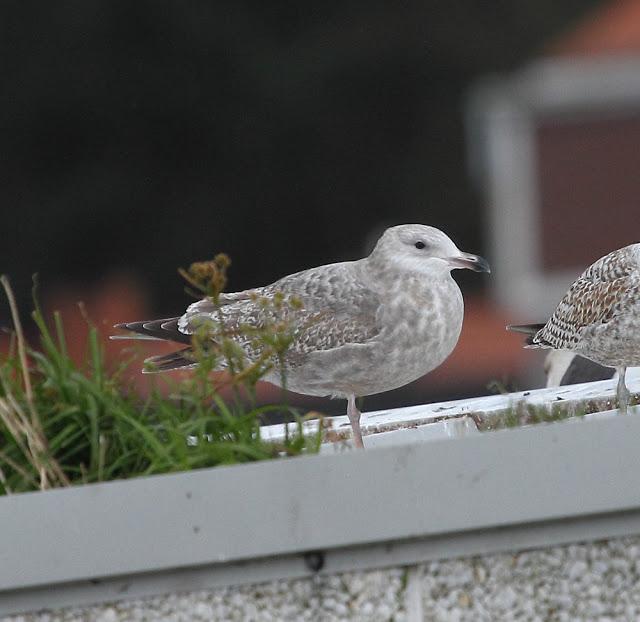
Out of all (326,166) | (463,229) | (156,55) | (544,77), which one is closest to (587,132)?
(544,77)

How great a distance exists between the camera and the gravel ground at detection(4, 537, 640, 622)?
2.99 metres

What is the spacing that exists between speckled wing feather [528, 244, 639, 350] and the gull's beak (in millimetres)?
700

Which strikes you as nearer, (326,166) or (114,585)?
(114,585)

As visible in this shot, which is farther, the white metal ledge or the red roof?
the red roof

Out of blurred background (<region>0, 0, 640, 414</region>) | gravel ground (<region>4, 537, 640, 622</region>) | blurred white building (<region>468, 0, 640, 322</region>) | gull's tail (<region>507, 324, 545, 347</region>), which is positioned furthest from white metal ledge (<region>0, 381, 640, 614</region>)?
blurred background (<region>0, 0, 640, 414</region>)

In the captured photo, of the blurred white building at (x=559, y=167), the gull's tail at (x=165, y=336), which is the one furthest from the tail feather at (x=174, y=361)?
the blurred white building at (x=559, y=167)

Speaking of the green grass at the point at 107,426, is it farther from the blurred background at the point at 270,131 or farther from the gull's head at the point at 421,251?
the blurred background at the point at 270,131

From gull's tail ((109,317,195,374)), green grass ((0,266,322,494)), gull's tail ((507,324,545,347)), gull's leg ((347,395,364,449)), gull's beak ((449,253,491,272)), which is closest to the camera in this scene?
green grass ((0,266,322,494))

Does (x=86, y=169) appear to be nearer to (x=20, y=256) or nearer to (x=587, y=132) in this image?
(x=20, y=256)

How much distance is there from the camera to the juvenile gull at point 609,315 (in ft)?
14.4

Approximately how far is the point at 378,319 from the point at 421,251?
0.68ft

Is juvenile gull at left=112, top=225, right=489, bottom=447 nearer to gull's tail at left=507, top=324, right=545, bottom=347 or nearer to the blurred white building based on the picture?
gull's tail at left=507, top=324, right=545, bottom=347

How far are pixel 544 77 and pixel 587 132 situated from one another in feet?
4.58

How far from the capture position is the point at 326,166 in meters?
22.2
